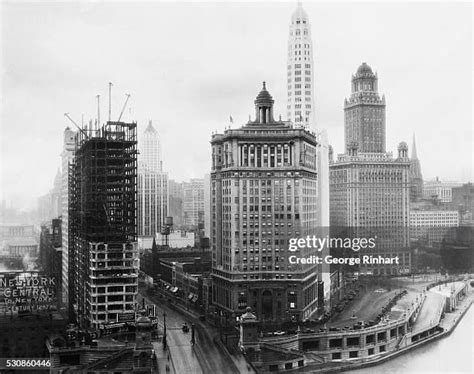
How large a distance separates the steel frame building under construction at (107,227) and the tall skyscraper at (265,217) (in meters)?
8.17

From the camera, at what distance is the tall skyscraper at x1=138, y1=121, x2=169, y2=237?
60916 millimetres

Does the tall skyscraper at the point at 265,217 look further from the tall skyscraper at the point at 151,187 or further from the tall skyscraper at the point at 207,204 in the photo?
the tall skyscraper at the point at 151,187

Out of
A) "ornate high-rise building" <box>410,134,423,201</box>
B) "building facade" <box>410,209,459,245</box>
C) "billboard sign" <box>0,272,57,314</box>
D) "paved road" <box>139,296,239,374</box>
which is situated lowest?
→ "paved road" <box>139,296,239,374</box>

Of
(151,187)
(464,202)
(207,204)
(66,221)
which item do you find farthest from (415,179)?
(66,221)

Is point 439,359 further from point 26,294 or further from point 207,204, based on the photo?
point 207,204

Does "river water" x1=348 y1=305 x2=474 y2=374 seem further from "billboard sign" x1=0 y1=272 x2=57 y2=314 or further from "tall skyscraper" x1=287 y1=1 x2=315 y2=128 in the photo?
"tall skyscraper" x1=287 y1=1 x2=315 y2=128

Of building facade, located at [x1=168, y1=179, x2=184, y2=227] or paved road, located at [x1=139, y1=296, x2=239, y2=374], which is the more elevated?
building facade, located at [x1=168, y1=179, x2=184, y2=227]

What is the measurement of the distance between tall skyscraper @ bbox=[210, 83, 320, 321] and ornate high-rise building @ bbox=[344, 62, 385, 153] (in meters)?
34.2

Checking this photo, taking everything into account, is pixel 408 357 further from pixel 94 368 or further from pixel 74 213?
pixel 74 213

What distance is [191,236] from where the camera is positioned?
3494 inches

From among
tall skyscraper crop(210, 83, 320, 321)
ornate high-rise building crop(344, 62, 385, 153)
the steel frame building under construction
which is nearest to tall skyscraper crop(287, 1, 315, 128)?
tall skyscraper crop(210, 83, 320, 321)

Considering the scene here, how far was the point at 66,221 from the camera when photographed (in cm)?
6181

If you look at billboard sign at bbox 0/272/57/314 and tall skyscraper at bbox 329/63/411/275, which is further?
tall skyscraper at bbox 329/63/411/275

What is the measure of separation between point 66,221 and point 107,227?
14506mm
